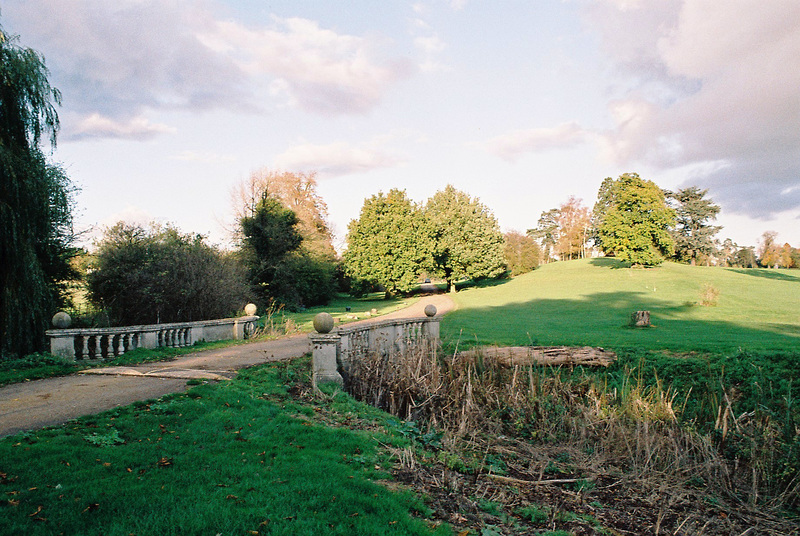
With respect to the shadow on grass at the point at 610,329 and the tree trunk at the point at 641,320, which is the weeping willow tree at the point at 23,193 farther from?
the tree trunk at the point at 641,320

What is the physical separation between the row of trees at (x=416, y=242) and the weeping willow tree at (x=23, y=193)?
27.6 metres

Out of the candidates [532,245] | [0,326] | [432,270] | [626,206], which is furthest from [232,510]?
[532,245]

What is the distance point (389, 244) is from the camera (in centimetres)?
3806

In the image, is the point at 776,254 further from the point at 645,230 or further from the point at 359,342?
the point at 359,342

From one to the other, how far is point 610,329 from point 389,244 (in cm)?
2376

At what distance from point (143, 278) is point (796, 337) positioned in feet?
68.2

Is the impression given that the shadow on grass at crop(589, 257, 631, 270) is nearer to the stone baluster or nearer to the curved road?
the curved road

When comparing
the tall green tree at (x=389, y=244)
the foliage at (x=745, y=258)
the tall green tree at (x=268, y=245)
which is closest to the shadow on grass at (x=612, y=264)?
the tall green tree at (x=389, y=244)

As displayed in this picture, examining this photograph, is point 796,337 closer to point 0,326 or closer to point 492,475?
point 492,475

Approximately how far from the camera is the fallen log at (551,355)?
10.5m

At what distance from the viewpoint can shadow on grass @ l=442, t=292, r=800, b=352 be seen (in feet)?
40.5

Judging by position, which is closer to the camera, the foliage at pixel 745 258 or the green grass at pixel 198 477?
the green grass at pixel 198 477

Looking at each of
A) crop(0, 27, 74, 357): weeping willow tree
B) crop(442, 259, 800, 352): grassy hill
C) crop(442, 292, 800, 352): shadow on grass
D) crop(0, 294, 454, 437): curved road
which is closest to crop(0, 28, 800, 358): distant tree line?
crop(0, 27, 74, 357): weeping willow tree

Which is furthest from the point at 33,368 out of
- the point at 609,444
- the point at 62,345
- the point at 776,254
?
the point at 776,254
